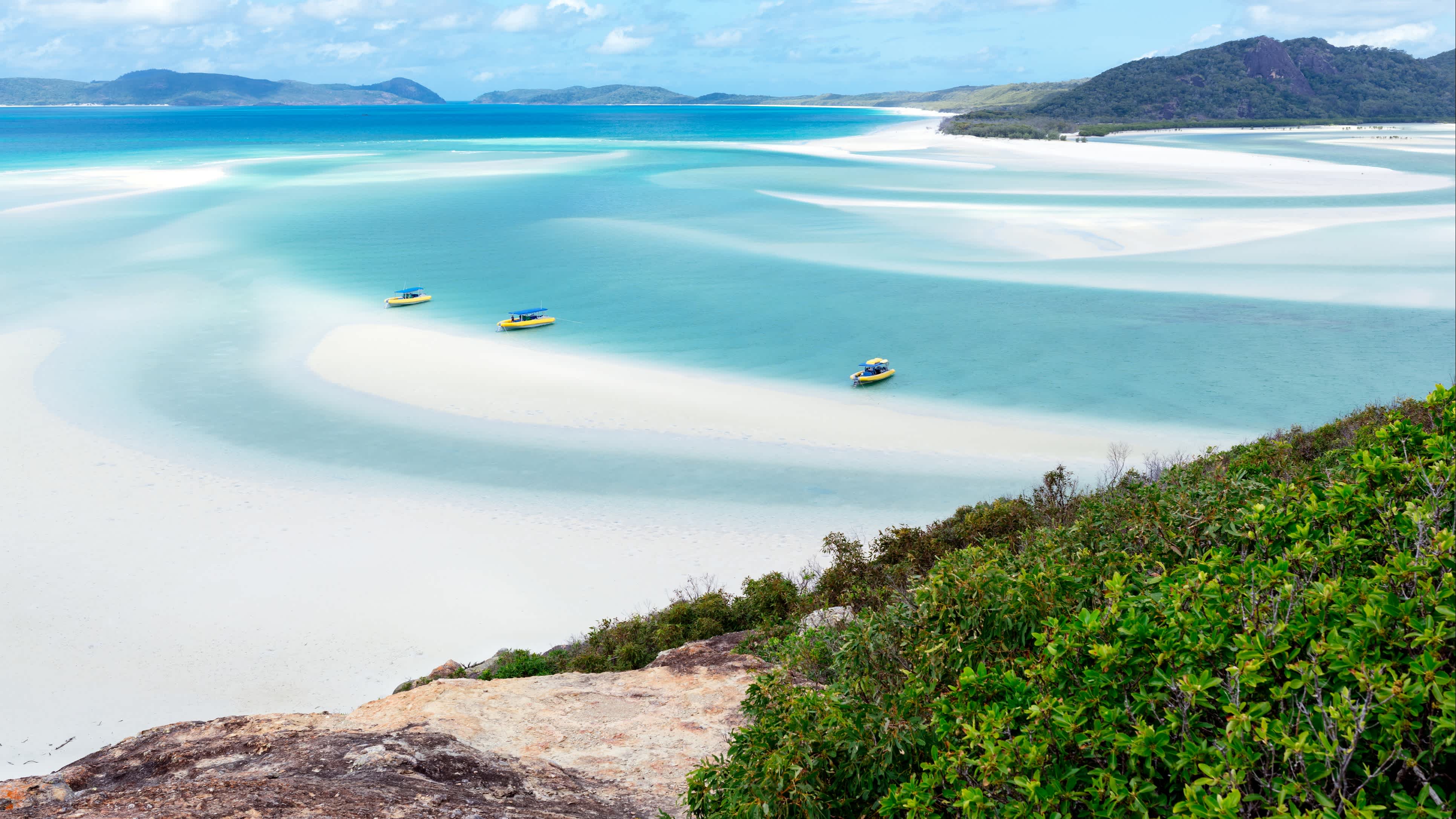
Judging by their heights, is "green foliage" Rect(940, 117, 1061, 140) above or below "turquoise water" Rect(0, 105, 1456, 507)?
above

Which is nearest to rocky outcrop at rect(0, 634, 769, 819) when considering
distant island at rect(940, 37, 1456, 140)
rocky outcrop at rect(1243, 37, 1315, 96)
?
distant island at rect(940, 37, 1456, 140)

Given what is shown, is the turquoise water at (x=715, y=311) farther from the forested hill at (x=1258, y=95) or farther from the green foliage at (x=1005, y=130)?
the forested hill at (x=1258, y=95)

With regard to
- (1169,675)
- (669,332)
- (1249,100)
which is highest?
(1249,100)

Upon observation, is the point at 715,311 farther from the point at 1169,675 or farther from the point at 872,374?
the point at 1169,675

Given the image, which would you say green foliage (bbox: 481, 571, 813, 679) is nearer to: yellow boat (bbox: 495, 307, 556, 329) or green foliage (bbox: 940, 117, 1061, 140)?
yellow boat (bbox: 495, 307, 556, 329)

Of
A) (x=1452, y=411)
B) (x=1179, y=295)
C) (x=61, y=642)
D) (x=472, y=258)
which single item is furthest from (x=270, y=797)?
(x=472, y=258)

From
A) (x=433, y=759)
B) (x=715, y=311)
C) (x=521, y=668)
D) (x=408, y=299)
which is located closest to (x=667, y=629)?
(x=521, y=668)

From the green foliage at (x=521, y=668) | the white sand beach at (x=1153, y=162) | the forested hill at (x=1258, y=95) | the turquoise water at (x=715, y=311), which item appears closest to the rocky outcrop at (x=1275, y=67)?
the forested hill at (x=1258, y=95)
